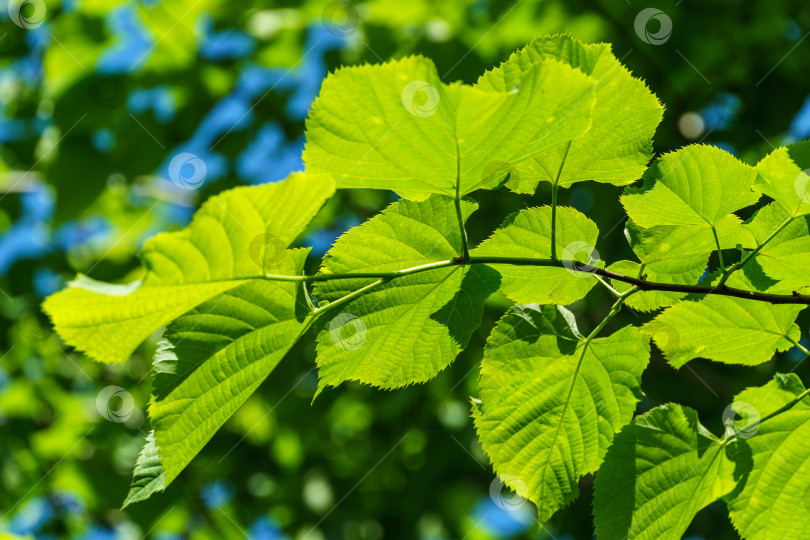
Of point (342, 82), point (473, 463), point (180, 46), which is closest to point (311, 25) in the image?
point (180, 46)

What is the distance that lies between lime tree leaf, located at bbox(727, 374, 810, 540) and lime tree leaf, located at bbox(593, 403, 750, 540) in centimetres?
3

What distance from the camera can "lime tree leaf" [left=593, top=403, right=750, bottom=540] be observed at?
1.19 meters

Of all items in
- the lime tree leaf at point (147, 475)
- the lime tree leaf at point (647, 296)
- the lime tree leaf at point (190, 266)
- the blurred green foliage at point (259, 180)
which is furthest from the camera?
the blurred green foliage at point (259, 180)

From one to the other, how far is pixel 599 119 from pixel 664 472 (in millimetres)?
654

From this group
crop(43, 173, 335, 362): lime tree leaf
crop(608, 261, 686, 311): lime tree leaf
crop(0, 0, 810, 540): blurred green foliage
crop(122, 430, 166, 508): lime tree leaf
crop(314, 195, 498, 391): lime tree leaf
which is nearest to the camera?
crop(43, 173, 335, 362): lime tree leaf

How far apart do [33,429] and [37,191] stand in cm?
201

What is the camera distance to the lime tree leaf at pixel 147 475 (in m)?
0.99

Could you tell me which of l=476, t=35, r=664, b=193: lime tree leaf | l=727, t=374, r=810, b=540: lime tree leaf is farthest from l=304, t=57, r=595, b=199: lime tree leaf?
l=727, t=374, r=810, b=540: lime tree leaf

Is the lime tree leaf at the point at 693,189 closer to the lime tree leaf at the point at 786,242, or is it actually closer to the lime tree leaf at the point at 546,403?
the lime tree leaf at the point at 786,242

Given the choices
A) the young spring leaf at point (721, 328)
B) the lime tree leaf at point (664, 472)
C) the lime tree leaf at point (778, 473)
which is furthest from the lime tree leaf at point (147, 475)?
the lime tree leaf at point (778, 473)

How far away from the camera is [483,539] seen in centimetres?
511

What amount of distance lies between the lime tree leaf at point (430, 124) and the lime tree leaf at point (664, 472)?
0.58 m

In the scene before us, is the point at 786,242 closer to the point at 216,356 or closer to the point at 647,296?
the point at 647,296

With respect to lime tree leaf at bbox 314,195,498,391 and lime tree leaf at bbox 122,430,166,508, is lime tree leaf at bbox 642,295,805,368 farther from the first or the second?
lime tree leaf at bbox 122,430,166,508
